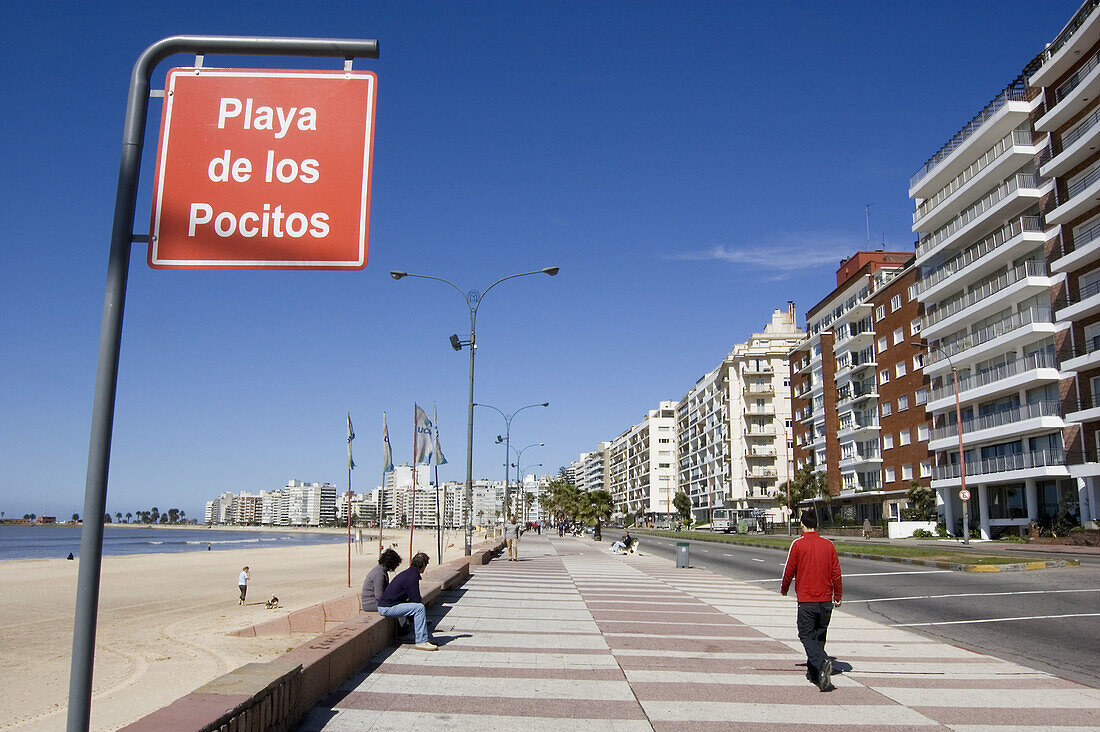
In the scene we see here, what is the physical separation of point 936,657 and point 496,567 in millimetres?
17431

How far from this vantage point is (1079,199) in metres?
38.3

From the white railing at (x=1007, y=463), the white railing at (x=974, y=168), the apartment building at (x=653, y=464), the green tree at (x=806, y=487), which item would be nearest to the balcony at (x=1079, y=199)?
the white railing at (x=974, y=168)

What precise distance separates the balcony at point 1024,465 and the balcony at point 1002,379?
11.7ft

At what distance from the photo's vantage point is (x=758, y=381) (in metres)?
94.8

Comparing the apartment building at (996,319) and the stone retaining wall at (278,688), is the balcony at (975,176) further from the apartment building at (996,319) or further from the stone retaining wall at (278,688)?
the stone retaining wall at (278,688)

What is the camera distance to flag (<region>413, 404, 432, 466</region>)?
24328 mm

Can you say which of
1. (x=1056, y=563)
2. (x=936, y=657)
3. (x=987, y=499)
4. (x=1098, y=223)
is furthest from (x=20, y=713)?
(x=987, y=499)

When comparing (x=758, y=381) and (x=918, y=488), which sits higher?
(x=758, y=381)

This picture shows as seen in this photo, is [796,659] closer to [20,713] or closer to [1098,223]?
[20,713]

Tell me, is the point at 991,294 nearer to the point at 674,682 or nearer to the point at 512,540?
Result: the point at 512,540

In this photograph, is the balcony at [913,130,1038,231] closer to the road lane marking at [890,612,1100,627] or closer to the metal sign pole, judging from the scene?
the road lane marking at [890,612,1100,627]

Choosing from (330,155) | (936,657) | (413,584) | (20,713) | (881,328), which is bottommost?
(20,713)

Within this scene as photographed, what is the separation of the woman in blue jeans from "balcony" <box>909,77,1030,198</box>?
148 ft

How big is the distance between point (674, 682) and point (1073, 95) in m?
41.7
